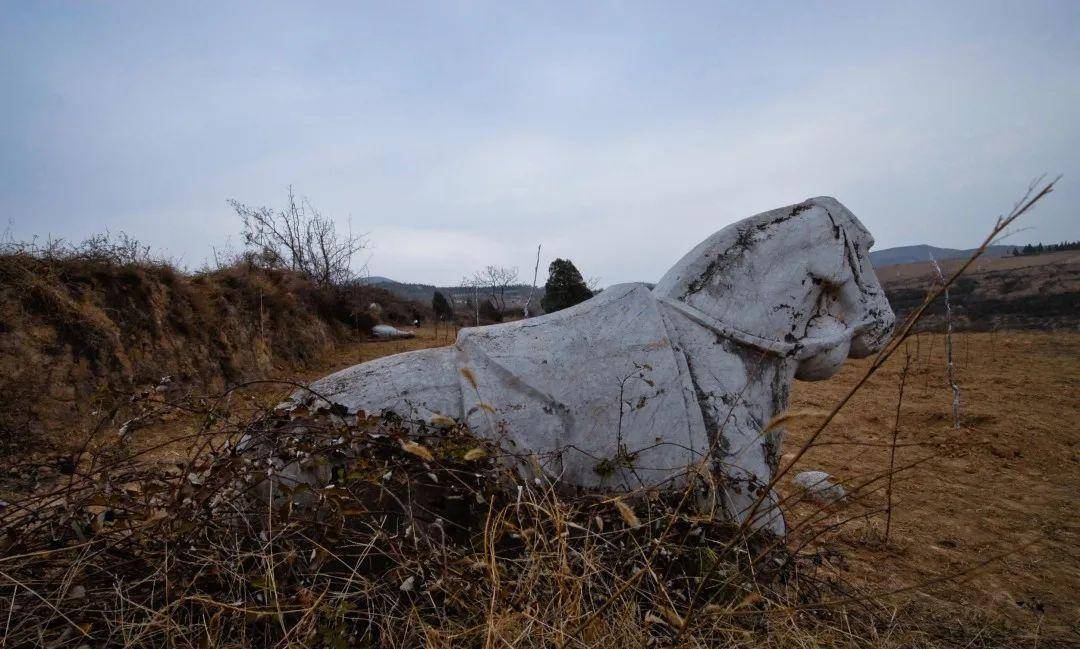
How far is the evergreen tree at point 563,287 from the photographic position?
7020mm

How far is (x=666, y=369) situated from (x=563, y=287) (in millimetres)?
4771

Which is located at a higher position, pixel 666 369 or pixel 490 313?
pixel 490 313

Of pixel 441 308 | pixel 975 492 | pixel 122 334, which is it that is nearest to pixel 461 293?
pixel 441 308

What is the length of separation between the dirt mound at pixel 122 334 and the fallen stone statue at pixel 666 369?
9.32 feet

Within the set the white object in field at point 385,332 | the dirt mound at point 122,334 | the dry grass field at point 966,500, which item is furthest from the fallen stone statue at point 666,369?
the white object in field at point 385,332

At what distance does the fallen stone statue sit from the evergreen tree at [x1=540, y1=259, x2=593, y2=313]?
4.17 m

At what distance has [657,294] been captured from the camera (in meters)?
2.68

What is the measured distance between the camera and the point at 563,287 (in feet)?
23.4

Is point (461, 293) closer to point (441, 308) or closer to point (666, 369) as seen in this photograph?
point (441, 308)

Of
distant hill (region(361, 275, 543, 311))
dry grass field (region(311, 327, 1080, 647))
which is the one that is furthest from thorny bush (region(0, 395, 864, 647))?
distant hill (region(361, 275, 543, 311))

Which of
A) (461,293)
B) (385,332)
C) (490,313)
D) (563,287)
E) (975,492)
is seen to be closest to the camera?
(975,492)

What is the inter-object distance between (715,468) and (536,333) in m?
0.96

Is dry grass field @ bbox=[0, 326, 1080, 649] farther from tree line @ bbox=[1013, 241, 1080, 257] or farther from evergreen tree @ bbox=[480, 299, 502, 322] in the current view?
tree line @ bbox=[1013, 241, 1080, 257]

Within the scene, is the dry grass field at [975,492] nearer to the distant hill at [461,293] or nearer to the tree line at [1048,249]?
the distant hill at [461,293]
